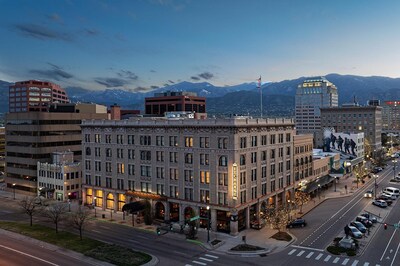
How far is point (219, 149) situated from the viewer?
217ft

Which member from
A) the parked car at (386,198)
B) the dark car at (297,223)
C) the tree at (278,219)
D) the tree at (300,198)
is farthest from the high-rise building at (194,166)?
the parked car at (386,198)

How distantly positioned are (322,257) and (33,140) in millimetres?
85985

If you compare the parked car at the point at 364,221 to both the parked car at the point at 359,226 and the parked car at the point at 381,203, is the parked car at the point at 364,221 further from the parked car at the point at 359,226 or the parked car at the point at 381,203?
the parked car at the point at 381,203

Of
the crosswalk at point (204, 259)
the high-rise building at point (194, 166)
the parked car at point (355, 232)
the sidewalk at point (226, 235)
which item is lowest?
the sidewalk at point (226, 235)

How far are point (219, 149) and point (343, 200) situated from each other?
4548 centimetres

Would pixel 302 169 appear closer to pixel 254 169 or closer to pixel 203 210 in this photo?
pixel 254 169

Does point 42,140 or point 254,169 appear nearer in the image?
point 254,169

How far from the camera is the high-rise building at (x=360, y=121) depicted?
185 m

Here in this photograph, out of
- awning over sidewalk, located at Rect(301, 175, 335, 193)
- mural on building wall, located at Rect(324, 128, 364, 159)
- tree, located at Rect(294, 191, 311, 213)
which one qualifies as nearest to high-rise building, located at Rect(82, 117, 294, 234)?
tree, located at Rect(294, 191, 311, 213)

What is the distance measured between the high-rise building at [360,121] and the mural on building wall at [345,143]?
3662 cm

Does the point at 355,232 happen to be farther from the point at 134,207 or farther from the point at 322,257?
the point at 134,207

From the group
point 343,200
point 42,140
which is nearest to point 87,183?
point 42,140

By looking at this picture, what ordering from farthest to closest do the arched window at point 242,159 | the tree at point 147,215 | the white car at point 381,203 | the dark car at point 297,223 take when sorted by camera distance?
1. the white car at point 381,203
2. the tree at point 147,215
3. the dark car at point 297,223
4. the arched window at point 242,159

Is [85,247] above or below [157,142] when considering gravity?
below
